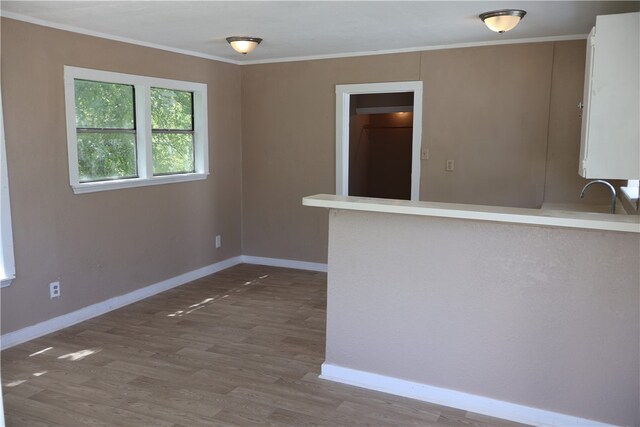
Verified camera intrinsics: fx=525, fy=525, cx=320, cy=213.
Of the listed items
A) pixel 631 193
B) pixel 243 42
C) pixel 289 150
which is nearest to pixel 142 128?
pixel 243 42

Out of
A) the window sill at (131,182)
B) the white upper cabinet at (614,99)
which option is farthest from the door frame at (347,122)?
the white upper cabinet at (614,99)

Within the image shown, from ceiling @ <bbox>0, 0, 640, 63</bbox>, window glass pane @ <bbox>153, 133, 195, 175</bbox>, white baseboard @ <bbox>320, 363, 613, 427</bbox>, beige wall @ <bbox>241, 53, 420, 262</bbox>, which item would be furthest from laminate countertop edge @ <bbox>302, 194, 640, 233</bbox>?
beige wall @ <bbox>241, 53, 420, 262</bbox>

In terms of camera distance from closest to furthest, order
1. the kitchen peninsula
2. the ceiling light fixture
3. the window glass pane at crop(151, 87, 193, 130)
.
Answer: the kitchen peninsula, the ceiling light fixture, the window glass pane at crop(151, 87, 193, 130)

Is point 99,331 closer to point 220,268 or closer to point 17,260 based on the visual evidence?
point 17,260

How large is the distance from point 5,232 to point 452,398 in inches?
116

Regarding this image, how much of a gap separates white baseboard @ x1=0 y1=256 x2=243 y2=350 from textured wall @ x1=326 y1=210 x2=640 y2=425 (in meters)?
2.11

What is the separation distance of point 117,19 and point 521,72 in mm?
3144

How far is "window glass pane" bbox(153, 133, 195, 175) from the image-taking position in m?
4.70

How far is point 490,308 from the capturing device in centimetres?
261

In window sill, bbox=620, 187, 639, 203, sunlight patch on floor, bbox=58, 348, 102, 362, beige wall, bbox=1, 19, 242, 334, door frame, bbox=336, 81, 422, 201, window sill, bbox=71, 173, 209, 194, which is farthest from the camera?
door frame, bbox=336, 81, 422, 201

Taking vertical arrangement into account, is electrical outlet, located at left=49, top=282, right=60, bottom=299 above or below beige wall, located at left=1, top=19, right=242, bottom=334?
below

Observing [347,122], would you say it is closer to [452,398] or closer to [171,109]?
[171,109]

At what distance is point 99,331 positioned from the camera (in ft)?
12.5

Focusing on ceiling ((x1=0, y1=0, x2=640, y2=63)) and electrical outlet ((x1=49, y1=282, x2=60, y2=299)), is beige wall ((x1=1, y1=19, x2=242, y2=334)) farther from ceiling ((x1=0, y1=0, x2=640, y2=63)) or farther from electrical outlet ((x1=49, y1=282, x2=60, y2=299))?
ceiling ((x1=0, y1=0, x2=640, y2=63))
